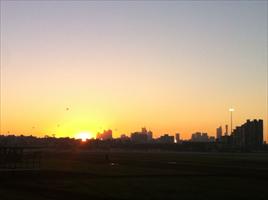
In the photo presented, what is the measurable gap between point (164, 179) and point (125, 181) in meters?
4.28

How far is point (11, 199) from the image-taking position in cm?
3419

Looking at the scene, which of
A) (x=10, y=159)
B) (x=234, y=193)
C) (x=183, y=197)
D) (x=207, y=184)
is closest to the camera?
(x=183, y=197)

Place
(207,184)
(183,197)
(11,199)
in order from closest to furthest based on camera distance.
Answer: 1. (11,199)
2. (183,197)
3. (207,184)

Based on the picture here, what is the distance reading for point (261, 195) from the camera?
125 feet

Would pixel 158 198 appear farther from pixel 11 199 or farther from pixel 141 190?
pixel 11 199

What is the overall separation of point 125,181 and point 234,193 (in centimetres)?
1211

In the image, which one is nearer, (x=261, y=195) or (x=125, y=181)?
(x=261, y=195)

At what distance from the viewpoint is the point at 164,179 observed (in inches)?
2018

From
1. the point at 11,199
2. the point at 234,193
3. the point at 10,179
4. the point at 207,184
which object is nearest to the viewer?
the point at 11,199

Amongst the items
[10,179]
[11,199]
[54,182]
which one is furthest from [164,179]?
[11,199]

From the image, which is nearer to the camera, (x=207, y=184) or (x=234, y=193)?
(x=234, y=193)

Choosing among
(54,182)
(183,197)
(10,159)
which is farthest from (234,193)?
(10,159)

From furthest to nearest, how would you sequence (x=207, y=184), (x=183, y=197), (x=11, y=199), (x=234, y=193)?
(x=207, y=184) < (x=234, y=193) < (x=183, y=197) < (x=11, y=199)

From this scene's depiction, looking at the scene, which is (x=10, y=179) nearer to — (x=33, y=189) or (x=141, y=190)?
(x=33, y=189)
